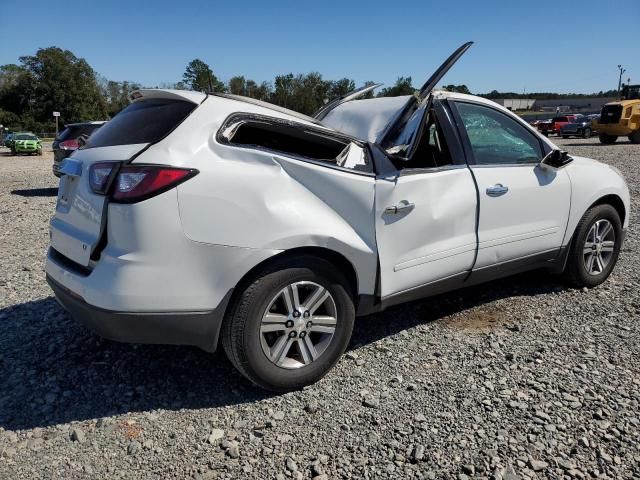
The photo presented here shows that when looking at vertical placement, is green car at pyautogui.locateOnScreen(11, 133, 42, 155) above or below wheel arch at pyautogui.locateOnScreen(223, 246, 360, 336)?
above

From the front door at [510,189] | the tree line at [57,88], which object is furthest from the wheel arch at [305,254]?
the tree line at [57,88]

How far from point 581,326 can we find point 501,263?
2.44 ft

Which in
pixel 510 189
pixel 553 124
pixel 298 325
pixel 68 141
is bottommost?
pixel 298 325

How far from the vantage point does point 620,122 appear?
82.5 ft

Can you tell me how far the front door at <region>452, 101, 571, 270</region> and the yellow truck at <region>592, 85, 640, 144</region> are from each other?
25254 millimetres

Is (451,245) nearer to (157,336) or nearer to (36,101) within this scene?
(157,336)

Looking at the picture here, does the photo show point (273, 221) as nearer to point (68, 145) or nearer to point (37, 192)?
point (68, 145)

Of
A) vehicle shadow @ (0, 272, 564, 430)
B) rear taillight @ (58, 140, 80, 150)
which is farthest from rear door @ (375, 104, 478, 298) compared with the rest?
rear taillight @ (58, 140, 80, 150)

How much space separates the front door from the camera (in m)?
3.62

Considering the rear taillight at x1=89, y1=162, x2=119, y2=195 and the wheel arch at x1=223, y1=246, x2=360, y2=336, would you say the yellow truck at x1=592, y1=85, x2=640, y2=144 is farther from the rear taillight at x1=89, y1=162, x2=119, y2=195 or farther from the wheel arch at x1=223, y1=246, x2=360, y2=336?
the rear taillight at x1=89, y1=162, x2=119, y2=195

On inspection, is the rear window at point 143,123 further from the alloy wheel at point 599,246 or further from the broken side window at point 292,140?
the alloy wheel at point 599,246

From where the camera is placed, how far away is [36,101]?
237 feet

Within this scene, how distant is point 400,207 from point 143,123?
1.55m

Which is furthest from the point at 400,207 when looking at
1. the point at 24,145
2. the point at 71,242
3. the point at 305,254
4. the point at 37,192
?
the point at 24,145
